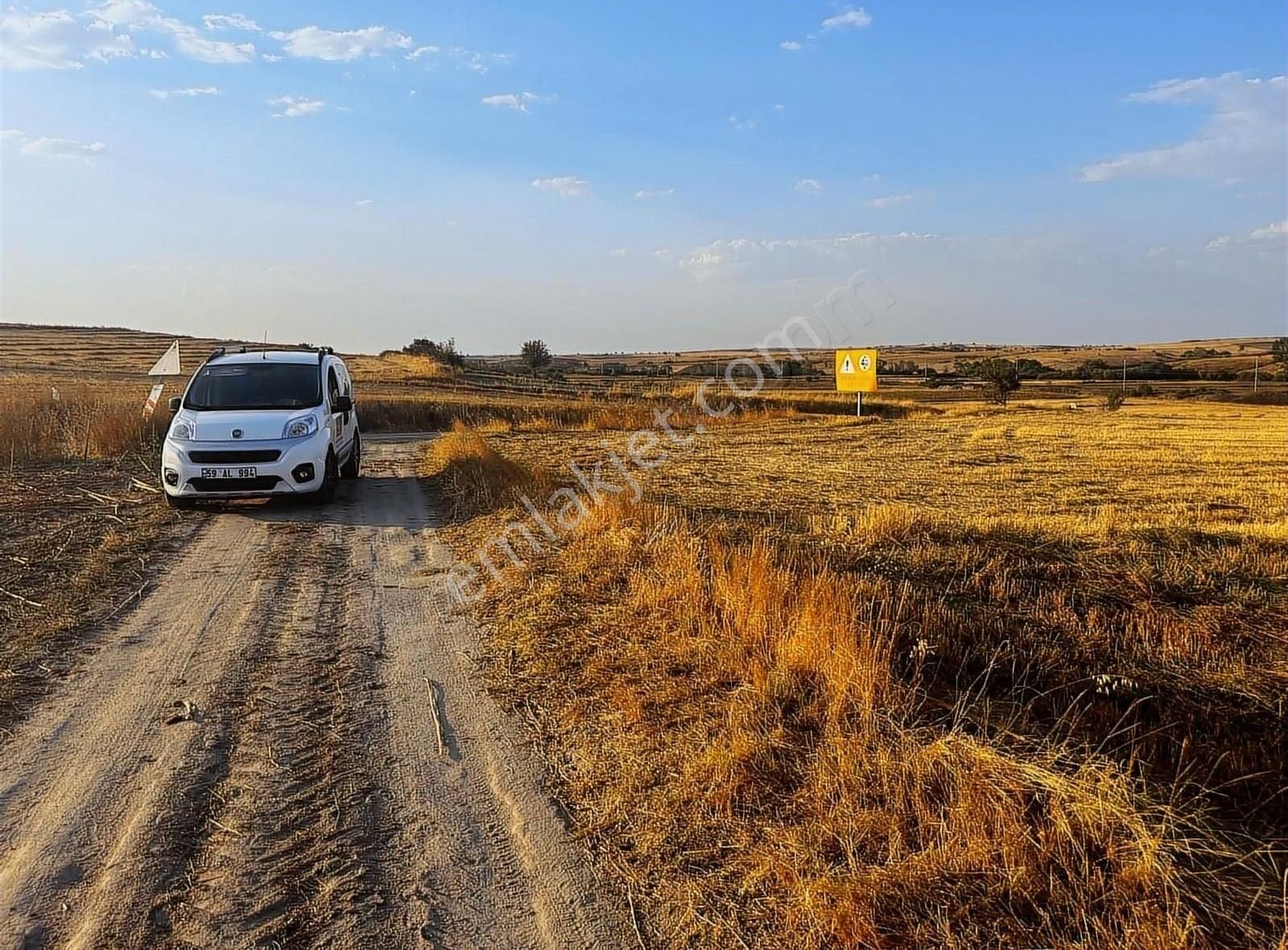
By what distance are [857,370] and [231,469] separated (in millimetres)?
38907

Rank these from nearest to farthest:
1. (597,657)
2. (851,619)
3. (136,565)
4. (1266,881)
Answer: (1266,881), (851,619), (597,657), (136,565)

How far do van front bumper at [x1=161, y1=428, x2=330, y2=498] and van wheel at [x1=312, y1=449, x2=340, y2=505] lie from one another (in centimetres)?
49

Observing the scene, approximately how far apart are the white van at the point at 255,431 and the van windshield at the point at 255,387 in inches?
0.4

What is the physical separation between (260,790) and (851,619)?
10.3ft

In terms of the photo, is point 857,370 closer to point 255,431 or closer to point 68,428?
point 68,428

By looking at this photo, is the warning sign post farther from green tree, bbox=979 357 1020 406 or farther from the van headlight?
the van headlight

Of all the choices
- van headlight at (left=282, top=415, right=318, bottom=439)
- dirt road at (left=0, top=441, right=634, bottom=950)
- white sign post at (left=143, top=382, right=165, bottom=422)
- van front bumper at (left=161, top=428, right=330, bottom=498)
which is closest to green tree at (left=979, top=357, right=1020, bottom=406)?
white sign post at (left=143, top=382, right=165, bottom=422)

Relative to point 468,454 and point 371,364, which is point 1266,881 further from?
point 371,364

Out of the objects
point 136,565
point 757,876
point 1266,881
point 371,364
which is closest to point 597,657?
point 757,876

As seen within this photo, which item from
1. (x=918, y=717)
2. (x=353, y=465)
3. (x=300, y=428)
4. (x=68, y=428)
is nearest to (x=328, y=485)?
(x=300, y=428)

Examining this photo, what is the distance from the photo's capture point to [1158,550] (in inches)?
344

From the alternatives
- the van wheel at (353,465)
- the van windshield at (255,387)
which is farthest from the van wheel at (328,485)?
the van wheel at (353,465)

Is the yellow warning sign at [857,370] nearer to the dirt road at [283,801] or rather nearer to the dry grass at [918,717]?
the dry grass at [918,717]

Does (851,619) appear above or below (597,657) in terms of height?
above
